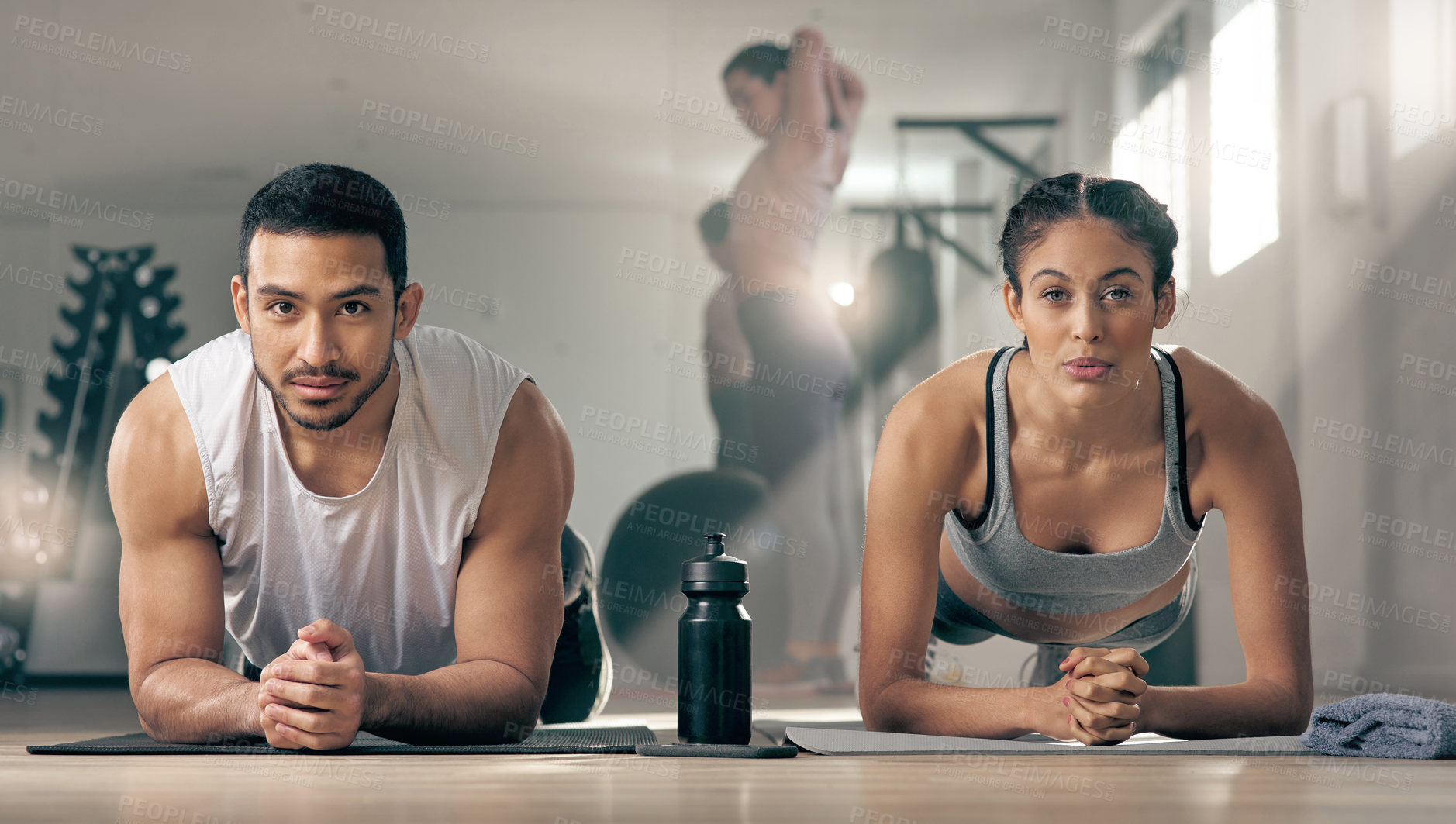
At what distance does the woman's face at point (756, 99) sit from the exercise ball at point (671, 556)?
89 centimetres

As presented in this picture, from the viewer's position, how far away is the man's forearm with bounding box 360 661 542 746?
0.94 m

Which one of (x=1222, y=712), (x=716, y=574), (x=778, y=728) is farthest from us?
(x=778, y=728)

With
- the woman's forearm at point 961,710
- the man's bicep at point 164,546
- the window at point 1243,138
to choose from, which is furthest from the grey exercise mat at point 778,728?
the window at point 1243,138

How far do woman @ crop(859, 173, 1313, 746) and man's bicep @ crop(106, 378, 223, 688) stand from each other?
658mm

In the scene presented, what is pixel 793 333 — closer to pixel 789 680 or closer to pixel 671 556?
pixel 671 556

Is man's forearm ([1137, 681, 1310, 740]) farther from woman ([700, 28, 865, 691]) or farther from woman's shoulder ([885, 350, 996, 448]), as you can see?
woman ([700, 28, 865, 691])

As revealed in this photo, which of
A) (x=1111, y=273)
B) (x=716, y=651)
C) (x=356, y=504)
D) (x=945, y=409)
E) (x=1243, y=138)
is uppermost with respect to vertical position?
(x=1243, y=138)

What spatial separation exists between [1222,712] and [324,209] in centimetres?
98

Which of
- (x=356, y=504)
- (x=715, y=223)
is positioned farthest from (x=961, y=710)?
(x=715, y=223)

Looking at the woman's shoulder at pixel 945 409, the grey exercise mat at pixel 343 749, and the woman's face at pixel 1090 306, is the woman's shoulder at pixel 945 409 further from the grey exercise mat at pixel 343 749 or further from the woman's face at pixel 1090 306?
the grey exercise mat at pixel 343 749

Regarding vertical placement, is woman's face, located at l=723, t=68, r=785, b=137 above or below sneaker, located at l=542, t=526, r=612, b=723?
above

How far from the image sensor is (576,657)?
159 centimetres

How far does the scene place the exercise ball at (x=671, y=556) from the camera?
274cm

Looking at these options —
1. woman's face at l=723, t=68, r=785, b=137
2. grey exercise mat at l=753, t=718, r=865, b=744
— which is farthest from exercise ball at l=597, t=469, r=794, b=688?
grey exercise mat at l=753, t=718, r=865, b=744
